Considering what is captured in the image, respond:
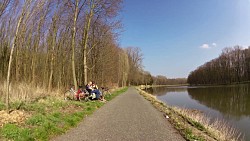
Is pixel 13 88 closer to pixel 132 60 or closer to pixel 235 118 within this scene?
pixel 235 118

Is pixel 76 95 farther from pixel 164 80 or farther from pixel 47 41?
pixel 164 80

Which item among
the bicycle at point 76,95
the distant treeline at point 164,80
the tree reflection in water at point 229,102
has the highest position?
the distant treeline at point 164,80

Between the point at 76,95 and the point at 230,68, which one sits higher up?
the point at 230,68

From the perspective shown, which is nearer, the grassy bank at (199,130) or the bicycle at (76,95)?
the grassy bank at (199,130)

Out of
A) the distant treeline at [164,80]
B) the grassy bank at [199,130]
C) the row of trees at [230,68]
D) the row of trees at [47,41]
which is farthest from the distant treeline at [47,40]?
the distant treeline at [164,80]

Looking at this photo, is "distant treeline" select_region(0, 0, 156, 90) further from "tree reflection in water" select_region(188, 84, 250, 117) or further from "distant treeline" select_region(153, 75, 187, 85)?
"distant treeline" select_region(153, 75, 187, 85)

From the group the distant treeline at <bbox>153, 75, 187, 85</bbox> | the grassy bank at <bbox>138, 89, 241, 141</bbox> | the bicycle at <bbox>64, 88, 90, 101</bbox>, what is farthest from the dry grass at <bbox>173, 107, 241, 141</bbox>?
the distant treeline at <bbox>153, 75, 187, 85</bbox>

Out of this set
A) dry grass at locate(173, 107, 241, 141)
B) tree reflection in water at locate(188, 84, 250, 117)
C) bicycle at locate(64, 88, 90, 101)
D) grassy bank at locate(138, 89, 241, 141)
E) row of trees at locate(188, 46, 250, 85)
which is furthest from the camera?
row of trees at locate(188, 46, 250, 85)

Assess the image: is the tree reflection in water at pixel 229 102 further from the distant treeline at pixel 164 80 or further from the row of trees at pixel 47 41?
the distant treeline at pixel 164 80

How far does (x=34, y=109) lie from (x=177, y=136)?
5344mm

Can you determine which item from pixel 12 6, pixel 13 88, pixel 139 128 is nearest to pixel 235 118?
pixel 139 128

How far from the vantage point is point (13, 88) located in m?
12.5

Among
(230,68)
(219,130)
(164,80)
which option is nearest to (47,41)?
(219,130)

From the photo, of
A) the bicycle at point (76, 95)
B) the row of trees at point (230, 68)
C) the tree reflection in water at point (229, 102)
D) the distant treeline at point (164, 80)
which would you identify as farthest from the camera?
the distant treeline at point (164, 80)
